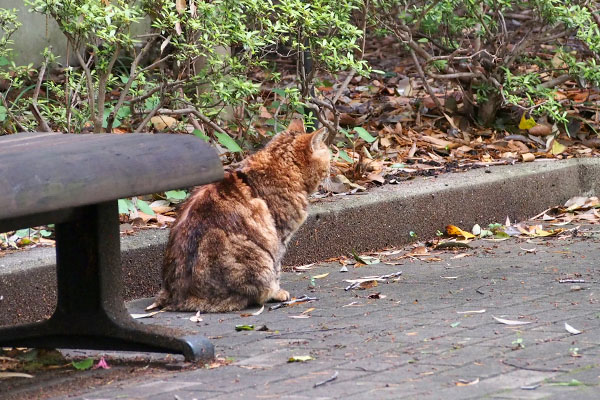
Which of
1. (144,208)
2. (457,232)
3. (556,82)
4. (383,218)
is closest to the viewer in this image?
(144,208)

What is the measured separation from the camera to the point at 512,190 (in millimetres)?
7117

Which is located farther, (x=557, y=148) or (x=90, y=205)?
(x=557, y=148)

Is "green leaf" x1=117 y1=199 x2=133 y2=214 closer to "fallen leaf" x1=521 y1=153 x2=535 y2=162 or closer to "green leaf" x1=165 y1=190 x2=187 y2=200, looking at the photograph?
"green leaf" x1=165 y1=190 x2=187 y2=200

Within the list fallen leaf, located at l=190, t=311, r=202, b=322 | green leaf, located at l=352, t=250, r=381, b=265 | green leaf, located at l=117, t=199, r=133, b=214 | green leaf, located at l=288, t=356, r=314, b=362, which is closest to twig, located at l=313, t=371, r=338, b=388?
green leaf, located at l=288, t=356, r=314, b=362

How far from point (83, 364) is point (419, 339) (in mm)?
1321

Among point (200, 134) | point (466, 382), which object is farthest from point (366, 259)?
point (466, 382)

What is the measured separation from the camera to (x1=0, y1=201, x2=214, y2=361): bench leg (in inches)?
159

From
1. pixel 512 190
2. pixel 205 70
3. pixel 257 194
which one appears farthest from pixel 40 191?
pixel 512 190

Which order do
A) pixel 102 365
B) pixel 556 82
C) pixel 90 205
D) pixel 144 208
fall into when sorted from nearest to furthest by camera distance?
1. pixel 90 205
2. pixel 102 365
3. pixel 144 208
4. pixel 556 82

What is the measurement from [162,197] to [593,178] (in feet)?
10.8

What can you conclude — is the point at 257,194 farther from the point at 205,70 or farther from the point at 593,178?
the point at 593,178

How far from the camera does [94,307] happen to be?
4.14 m

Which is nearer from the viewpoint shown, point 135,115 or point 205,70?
point 205,70

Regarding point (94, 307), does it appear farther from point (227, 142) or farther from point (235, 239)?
point (227, 142)
